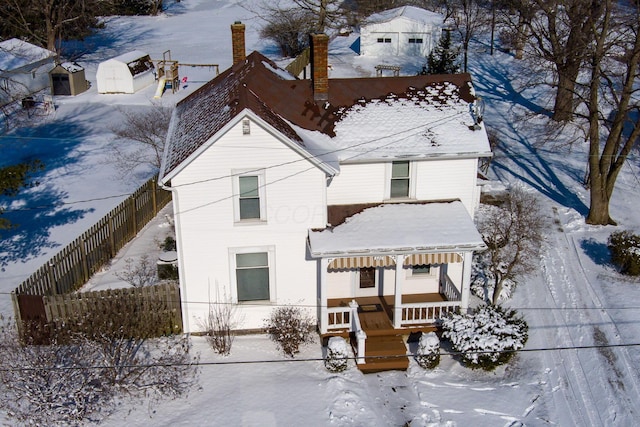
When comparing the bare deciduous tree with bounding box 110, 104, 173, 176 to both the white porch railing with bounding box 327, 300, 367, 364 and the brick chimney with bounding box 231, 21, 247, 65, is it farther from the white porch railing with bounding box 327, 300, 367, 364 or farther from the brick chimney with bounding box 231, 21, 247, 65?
the white porch railing with bounding box 327, 300, 367, 364

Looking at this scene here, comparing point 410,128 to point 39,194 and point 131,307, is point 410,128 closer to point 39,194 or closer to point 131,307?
point 131,307

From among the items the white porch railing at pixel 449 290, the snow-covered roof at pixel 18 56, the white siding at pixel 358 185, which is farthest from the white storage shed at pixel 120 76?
the white porch railing at pixel 449 290

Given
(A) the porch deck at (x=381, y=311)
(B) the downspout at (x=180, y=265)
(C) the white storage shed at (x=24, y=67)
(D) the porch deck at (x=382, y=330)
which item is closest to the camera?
(B) the downspout at (x=180, y=265)

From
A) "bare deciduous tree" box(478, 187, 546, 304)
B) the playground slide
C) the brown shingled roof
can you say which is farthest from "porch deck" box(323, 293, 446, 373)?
the playground slide

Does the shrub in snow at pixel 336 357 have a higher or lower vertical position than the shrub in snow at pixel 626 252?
lower

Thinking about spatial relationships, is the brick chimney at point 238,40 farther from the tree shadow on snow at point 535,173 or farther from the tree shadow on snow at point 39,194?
the tree shadow on snow at point 535,173

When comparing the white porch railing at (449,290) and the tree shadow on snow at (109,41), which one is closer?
the white porch railing at (449,290)

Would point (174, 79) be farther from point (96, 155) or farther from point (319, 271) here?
point (319, 271)
